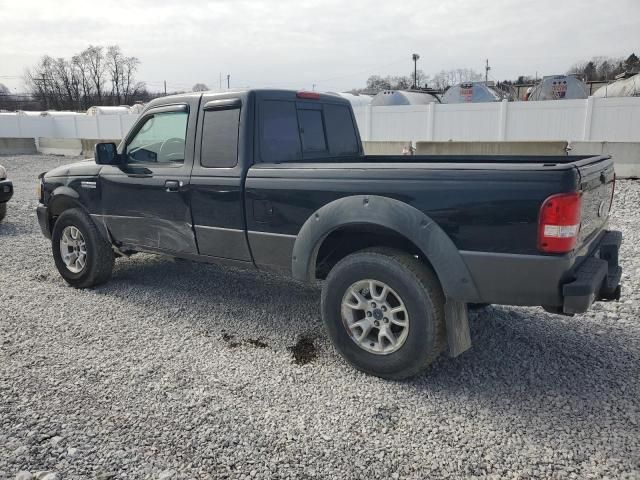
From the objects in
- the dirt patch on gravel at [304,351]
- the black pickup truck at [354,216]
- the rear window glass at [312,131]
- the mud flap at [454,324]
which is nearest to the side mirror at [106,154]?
the black pickup truck at [354,216]

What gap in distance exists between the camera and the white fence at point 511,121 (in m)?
15.5

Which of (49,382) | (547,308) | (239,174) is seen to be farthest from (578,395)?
(49,382)

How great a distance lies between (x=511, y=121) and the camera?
17.2 metres

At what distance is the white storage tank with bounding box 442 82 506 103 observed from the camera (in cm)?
2800

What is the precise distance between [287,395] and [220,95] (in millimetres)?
2532

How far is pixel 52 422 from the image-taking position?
10.2ft

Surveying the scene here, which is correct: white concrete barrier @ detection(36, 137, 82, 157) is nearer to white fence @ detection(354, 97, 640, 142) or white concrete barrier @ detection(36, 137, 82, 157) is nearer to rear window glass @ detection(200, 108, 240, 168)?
white fence @ detection(354, 97, 640, 142)

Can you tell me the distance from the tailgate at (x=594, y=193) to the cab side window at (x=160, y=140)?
3193 mm

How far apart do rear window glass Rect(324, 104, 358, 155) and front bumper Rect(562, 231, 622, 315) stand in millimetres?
2413

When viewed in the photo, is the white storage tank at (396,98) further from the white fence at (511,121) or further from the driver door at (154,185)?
the driver door at (154,185)

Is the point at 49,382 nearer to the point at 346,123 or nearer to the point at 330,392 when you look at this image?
the point at 330,392

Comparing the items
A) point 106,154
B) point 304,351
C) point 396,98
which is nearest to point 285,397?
A: point 304,351

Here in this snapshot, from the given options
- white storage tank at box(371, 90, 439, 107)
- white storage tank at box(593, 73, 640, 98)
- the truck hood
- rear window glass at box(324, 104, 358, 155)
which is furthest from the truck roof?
white storage tank at box(371, 90, 439, 107)

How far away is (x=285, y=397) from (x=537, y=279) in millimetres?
1720
